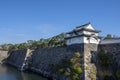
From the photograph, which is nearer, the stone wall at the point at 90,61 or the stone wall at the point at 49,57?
the stone wall at the point at 90,61

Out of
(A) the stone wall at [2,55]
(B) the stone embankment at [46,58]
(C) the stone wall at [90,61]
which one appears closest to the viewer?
(C) the stone wall at [90,61]

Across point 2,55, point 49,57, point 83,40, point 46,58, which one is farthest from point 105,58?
point 2,55

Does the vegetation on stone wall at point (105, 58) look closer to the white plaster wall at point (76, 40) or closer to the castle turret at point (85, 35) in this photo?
the castle turret at point (85, 35)

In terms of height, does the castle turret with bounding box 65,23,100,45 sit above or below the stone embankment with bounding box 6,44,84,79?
above

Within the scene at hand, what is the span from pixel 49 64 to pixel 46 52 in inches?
136

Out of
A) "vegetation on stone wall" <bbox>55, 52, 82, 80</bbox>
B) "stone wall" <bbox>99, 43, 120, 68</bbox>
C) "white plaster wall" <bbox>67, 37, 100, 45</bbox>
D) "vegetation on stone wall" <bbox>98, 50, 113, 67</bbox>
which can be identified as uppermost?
"white plaster wall" <bbox>67, 37, 100, 45</bbox>

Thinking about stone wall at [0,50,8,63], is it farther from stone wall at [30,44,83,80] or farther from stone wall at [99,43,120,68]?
stone wall at [99,43,120,68]

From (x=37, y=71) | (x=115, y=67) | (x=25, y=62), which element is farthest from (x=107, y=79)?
(x=25, y=62)

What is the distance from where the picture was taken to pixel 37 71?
2997cm

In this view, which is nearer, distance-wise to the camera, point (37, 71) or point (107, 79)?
point (107, 79)

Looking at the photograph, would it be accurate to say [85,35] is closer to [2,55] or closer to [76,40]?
[76,40]

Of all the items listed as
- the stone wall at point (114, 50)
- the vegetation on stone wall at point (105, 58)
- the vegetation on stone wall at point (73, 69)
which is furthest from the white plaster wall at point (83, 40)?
the vegetation on stone wall at point (73, 69)

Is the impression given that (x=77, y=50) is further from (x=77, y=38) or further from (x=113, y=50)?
(x=113, y=50)

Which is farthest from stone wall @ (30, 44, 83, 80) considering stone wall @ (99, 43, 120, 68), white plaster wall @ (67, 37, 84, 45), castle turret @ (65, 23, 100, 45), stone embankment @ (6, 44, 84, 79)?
stone wall @ (99, 43, 120, 68)
